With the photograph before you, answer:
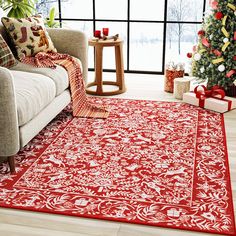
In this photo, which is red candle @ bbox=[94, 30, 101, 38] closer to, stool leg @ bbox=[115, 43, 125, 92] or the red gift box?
stool leg @ bbox=[115, 43, 125, 92]

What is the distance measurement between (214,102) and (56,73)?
155 centimetres

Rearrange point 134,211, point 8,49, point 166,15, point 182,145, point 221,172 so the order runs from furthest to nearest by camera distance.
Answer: point 166,15 < point 8,49 < point 182,145 < point 221,172 < point 134,211

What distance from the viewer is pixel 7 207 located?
2.44 m

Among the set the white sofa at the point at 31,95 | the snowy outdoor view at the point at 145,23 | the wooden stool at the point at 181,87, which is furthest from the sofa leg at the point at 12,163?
the snowy outdoor view at the point at 145,23

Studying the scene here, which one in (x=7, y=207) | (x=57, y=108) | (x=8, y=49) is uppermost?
(x=8, y=49)

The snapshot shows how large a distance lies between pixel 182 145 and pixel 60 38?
5.63 ft

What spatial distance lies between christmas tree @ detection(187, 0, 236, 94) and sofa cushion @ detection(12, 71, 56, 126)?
69.1 inches

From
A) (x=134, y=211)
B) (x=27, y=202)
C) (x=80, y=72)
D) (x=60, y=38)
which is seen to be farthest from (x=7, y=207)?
(x=60, y=38)

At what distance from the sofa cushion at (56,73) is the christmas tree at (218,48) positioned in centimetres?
149

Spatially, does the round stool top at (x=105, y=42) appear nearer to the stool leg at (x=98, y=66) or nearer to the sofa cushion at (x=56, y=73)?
the stool leg at (x=98, y=66)

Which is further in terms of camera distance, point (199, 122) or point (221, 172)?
point (199, 122)

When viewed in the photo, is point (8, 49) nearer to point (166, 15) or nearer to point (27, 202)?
point (27, 202)

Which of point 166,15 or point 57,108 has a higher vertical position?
Result: point 166,15

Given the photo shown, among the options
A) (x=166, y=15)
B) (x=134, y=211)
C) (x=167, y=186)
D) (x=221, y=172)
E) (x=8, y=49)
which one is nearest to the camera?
(x=134, y=211)
